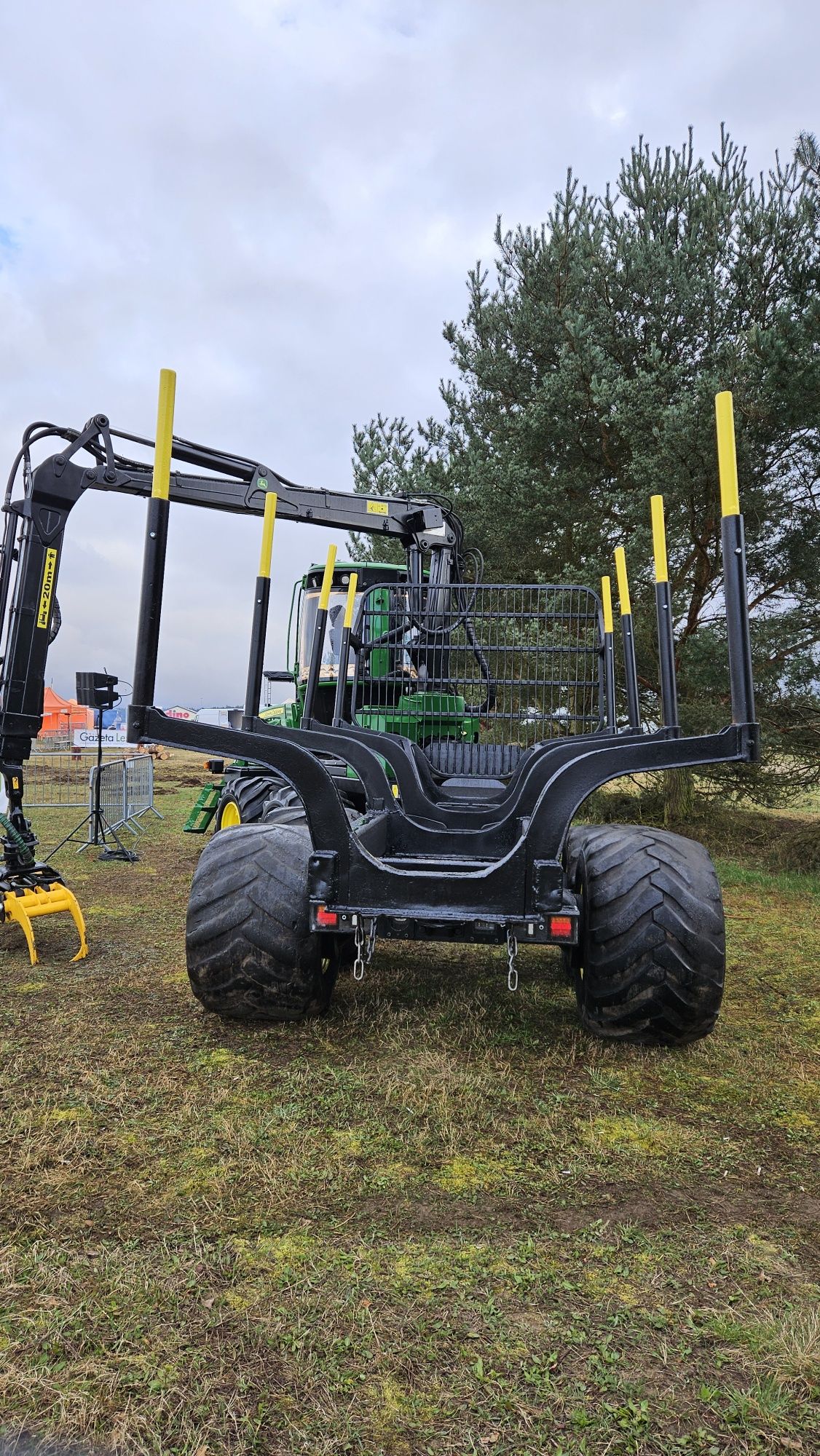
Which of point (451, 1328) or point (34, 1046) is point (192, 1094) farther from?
point (451, 1328)

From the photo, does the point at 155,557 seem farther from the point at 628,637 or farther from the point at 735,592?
the point at 628,637

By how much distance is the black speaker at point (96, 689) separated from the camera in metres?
8.08

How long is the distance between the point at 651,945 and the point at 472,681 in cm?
173

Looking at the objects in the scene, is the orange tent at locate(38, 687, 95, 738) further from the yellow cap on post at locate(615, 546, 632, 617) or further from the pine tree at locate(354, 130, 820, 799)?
the yellow cap on post at locate(615, 546, 632, 617)

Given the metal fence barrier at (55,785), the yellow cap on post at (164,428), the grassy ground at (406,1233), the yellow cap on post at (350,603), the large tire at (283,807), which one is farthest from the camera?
the metal fence barrier at (55,785)

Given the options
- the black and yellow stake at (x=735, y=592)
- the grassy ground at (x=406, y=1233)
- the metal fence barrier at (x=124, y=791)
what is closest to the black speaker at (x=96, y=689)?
the metal fence barrier at (x=124, y=791)

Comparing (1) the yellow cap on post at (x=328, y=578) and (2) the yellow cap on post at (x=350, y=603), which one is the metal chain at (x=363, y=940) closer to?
(2) the yellow cap on post at (x=350, y=603)

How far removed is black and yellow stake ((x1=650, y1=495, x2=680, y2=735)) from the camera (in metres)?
3.57

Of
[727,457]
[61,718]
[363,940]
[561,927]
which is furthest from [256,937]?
[61,718]

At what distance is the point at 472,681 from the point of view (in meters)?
4.34

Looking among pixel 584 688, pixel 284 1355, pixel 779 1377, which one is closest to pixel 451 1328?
pixel 284 1355

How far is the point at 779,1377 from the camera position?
1588 mm

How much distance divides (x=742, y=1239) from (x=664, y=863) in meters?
1.35

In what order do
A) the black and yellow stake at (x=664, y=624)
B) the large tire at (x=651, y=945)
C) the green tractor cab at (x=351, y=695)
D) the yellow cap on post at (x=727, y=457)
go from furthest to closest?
the green tractor cab at (x=351, y=695) → the black and yellow stake at (x=664, y=624) → the large tire at (x=651, y=945) → the yellow cap on post at (x=727, y=457)
